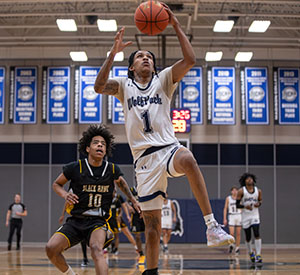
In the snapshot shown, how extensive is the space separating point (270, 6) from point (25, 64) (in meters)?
9.81

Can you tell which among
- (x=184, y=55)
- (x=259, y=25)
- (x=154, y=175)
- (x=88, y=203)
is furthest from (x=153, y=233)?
(x=259, y=25)

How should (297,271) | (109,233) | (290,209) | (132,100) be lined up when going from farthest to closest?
(290,209) → (297,271) → (109,233) → (132,100)

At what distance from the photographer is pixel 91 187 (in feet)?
20.1

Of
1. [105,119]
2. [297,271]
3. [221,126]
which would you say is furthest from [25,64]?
[297,271]

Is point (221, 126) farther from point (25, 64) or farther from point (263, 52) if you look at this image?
point (25, 64)

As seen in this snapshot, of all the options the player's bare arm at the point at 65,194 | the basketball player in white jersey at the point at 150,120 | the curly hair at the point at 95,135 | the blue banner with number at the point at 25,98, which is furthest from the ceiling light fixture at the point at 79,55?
the basketball player in white jersey at the point at 150,120

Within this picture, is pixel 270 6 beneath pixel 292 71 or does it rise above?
above

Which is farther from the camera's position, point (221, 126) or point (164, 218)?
point (221, 126)

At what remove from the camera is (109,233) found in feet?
20.0

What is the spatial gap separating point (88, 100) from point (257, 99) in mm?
6594

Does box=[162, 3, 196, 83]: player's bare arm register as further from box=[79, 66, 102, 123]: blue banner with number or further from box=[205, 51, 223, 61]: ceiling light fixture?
box=[79, 66, 102, 123]: blue banner with number

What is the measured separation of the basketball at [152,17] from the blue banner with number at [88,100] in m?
14.3

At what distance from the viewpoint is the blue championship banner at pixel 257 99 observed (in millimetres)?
19406

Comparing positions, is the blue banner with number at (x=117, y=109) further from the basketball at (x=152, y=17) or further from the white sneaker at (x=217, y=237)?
the white sneaker at (x=217, y=237)
